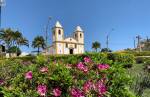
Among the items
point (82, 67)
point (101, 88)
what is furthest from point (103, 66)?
point (101, 88)

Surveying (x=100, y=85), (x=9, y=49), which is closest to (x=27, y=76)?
(x=100, y=85)

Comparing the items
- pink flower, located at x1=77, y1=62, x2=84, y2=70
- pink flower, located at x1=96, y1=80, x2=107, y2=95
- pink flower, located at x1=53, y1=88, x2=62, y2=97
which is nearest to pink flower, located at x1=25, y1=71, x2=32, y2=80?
pink flower, located at x1=53, y1=88, x2=62, y2=97

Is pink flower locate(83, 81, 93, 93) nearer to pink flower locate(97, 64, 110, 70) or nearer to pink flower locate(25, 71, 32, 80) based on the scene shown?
pink flower locate(97, 64, 110, 70)

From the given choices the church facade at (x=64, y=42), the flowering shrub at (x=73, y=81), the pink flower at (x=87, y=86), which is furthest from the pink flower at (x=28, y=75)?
the church facade at (x=64, y=42)

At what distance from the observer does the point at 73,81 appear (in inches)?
296

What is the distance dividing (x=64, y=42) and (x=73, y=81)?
118860 millimetres

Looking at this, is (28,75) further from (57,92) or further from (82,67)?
(82,67)

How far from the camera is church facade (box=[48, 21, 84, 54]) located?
12459 centimetres

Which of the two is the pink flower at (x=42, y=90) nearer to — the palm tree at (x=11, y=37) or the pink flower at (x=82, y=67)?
the pink flower at (x=82, y=67)

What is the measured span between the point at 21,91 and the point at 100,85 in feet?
4.93

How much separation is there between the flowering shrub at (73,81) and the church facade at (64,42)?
11371 cm

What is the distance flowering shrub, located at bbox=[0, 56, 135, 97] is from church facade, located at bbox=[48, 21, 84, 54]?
114 metres

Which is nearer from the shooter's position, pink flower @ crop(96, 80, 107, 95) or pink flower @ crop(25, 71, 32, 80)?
pink flower @ crop(96, 80, 107, 95)

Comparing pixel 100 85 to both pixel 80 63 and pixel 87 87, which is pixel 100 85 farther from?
pixel 80 63
